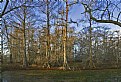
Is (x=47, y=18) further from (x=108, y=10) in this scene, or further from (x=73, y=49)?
(x=73, y=49)

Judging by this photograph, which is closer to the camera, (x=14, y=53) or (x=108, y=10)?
(x=108, y=10)

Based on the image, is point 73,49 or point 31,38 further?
point 73,49

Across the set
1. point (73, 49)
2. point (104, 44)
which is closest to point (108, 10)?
point (73, 49)

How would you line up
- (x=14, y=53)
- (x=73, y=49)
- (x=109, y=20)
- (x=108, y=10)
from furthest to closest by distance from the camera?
(x=73, y=49), (x=14, y=53), (x=108, y=10), (x=109, y=20)

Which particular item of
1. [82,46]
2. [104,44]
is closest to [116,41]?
[104,44]

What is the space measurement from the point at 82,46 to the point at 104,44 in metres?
8.51

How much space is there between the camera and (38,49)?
53312 mm

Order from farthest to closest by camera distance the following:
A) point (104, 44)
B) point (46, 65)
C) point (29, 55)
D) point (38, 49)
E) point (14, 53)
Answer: point (104, 44) → point (14, 53) → point (38, 49) → point (29, 55) → point (46, 65)

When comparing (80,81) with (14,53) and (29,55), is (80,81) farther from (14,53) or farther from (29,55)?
(14,53)

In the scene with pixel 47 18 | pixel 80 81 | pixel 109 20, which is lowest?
pixel 80 81

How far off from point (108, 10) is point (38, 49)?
A: 43694 mm

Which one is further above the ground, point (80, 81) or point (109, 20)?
point (109, 20)

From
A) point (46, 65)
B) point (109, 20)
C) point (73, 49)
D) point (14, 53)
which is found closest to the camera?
point (109, 20)

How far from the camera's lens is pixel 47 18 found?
37.3m
